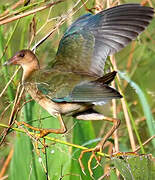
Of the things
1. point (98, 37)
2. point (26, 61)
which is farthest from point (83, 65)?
point (26, 61)

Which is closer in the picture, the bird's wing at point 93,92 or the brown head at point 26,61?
the bird's wing at point 93,92

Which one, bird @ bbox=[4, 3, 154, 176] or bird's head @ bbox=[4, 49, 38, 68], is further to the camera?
bird's head @ bbox=[4, 49, 38, 68]

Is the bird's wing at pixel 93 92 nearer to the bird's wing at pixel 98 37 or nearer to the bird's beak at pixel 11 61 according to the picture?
the bird's wing at pixel 98 37

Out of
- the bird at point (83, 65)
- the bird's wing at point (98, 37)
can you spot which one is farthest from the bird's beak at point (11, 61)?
the bird's wing at point (98, 37)

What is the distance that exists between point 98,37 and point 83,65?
150 millimetres

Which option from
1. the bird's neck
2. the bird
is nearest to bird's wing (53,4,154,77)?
the bird

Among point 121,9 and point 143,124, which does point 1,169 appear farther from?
point 121,9

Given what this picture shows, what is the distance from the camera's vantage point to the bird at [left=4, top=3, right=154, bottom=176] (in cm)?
196

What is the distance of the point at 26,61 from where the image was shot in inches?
84.4

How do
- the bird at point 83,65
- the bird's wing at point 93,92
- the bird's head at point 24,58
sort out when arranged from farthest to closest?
the bird's head at point 24,58 < the bird at point 83,65 < the bird's wing at point 93,92

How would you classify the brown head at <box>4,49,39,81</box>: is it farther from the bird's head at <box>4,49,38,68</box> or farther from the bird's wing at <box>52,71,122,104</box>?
the bird's wing at <box>52,71,122,104</box>

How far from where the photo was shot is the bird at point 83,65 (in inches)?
77.2

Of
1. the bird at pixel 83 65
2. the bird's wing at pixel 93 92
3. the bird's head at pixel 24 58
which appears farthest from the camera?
the bird's head at pixel 24 58

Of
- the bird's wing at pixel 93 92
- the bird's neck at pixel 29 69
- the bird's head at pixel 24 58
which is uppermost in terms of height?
the bird's head at pixel 24 58
